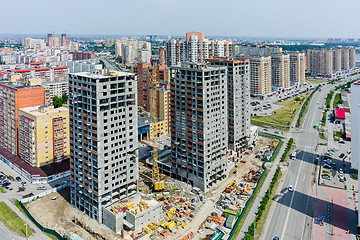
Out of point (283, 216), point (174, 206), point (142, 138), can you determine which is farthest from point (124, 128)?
point (142, 138)

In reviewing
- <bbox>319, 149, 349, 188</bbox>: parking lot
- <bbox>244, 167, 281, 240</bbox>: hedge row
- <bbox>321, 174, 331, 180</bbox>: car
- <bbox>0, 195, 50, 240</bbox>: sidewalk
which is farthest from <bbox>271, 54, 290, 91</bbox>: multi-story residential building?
<bbox>0, 195, 50, 240</bbox>: sidewalk

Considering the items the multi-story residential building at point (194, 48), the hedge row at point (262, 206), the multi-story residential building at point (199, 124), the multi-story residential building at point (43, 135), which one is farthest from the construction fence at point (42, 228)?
the multi-story residential building at point (194, 48)

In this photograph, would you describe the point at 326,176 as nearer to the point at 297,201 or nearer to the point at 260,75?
the point at 297,201

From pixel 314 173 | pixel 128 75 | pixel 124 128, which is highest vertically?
pixel 128 75

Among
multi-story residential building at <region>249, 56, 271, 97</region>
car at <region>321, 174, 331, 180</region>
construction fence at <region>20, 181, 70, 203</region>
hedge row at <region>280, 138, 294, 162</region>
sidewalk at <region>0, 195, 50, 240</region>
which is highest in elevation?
multi-story residential building at <region>249, 56, 271, 97</region>

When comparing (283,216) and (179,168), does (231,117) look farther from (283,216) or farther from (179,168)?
(283,216)

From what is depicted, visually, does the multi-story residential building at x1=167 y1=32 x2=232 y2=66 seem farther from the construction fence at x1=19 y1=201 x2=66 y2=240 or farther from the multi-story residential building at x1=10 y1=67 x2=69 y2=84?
the construction fence at x1=19 y1=201 x2=66 y2=240

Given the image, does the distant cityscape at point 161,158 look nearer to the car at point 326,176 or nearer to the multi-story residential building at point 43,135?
the multi-story residential building at point 43,135
